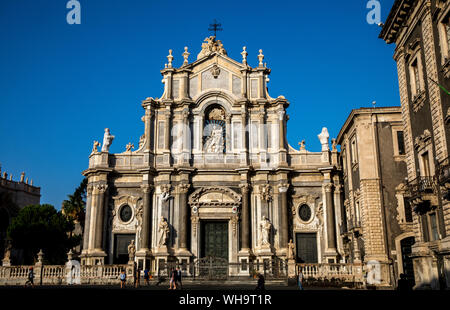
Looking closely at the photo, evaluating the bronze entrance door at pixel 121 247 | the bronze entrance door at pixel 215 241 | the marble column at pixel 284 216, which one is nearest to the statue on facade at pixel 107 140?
the bronze entrance door at pixel 121 247

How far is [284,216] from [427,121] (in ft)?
44.8

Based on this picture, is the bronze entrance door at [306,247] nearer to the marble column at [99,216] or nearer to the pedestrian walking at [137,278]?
the pedestrian walking at [137,278]

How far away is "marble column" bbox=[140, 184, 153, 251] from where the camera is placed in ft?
102

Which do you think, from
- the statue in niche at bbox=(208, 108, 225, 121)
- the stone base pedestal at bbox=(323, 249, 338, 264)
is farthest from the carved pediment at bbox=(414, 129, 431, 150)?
the statue in niche at bbox=(208, 108, 225, 121)

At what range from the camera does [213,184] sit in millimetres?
32500

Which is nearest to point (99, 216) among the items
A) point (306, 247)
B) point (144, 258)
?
point (144, 258)

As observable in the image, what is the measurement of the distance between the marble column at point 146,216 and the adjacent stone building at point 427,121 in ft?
56.3

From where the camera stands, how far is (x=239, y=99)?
Answer: 33.6 meters

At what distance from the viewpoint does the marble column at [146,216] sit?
1226 inches

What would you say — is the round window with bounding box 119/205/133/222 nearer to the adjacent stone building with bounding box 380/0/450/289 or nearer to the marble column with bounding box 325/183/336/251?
the marble column with bounding box 325/183/336/251

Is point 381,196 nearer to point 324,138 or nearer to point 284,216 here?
point 284,216

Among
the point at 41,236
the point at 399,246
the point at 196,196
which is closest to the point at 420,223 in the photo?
the point at 399,246

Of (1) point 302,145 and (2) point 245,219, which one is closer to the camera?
(2) point 245,219
